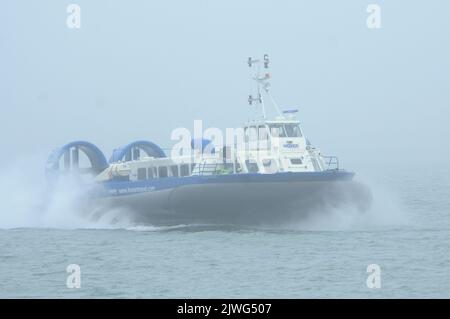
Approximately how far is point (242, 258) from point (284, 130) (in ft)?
20.5

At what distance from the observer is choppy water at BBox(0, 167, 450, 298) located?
15.2 meters

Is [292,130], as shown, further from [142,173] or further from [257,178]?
[142,173]

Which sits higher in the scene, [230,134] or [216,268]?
[230,134]

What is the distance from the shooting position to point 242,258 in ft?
58.8

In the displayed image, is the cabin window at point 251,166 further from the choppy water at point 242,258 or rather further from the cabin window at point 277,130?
the choppy water at point 242,258

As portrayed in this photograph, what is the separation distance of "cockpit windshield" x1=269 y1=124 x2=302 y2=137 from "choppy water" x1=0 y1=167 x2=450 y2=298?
2.39 meters

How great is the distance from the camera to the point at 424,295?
1438cm

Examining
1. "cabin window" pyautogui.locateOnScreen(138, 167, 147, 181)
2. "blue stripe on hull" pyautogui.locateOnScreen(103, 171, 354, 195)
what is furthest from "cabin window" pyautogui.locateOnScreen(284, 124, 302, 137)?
"cabin window" pyautogui.locateOnScreen(138, 167, 147, 181)

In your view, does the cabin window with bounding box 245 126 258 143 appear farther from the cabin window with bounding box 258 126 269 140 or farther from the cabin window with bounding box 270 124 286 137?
the cabin window with bounding box 270 124 286 137

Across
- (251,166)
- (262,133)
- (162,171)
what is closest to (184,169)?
(162,171)

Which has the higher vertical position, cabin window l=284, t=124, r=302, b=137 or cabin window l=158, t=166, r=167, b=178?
cabin window l=284, t=124, r=302, b=137
